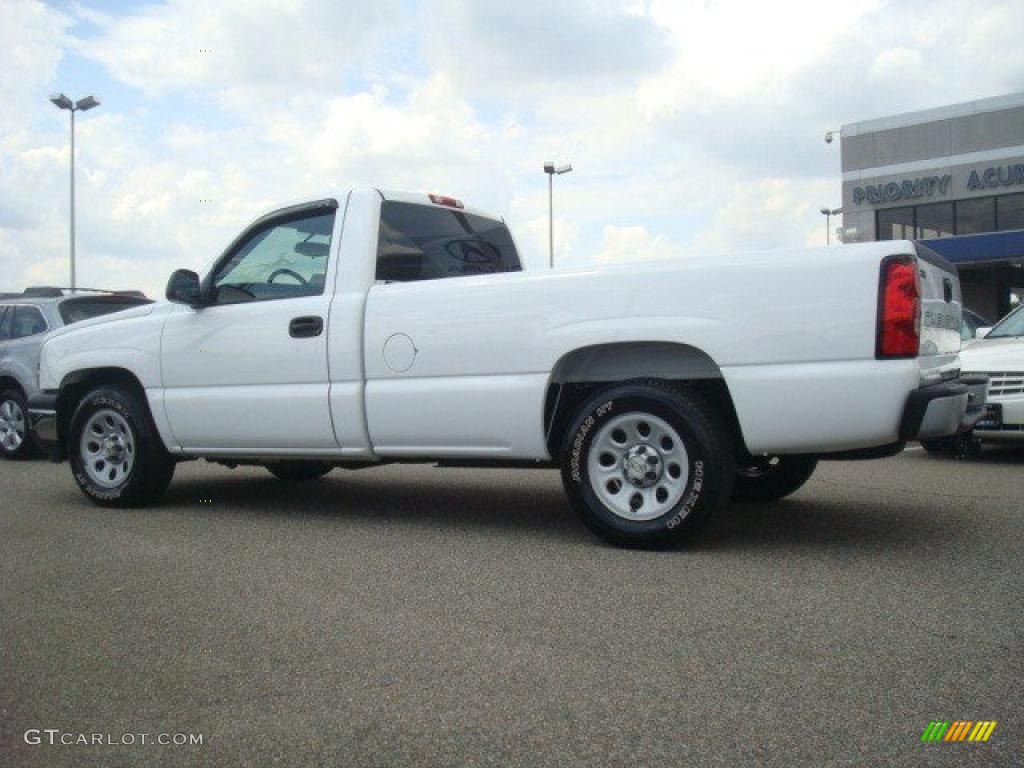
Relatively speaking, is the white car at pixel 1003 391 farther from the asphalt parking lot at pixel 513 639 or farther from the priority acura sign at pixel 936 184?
the priority acura sign at pixel 936 184

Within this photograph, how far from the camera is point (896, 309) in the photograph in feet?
14.6

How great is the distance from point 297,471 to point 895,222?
33.9 metres

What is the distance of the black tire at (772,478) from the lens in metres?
6.11

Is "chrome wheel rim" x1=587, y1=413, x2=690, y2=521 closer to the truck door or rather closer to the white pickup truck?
the white pickup truck

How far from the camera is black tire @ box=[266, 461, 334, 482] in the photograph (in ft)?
26.0

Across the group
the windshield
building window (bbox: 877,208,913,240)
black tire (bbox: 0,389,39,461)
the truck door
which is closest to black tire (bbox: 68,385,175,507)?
the truck door

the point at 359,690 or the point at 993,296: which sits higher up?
the point at 993,296

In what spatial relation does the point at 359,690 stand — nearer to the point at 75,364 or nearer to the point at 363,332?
the point at 363,332

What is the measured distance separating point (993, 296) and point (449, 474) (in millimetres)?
33074

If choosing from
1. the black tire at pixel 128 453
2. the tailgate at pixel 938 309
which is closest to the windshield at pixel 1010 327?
the tailgate at pixel 938 309

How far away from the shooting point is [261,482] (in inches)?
334

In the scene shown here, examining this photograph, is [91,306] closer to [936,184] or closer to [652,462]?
[652,462]

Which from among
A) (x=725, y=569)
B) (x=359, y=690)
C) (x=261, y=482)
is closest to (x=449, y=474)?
(x=261, y=482)

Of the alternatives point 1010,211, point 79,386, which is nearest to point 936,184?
point 1010,211
